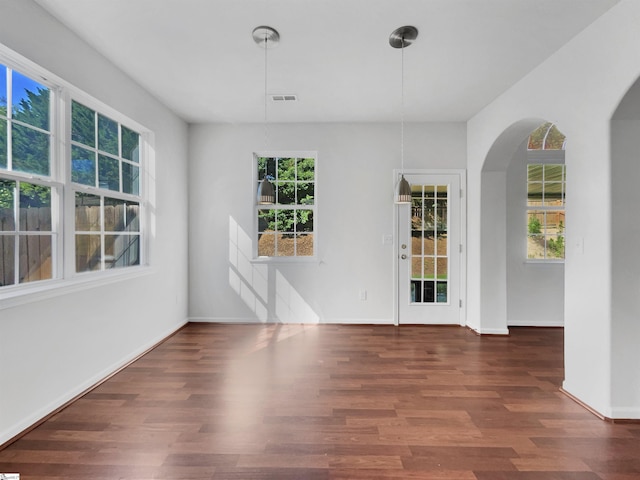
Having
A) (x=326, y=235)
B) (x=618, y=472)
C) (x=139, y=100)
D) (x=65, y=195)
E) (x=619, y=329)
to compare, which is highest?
(x=139, y=100)

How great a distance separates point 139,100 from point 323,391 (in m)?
3.40

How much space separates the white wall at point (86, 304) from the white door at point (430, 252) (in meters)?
3.01

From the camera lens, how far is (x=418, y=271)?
4.88 metres

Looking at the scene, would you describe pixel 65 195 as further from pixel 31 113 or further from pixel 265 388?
pixel 265 388

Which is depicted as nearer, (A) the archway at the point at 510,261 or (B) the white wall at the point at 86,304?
(B) the white wall at the point at 86,304

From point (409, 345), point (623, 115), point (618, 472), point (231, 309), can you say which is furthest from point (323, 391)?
point (623, 115)

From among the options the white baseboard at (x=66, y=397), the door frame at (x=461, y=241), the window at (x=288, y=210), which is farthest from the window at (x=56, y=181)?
the door frame at (x=461, y=241)

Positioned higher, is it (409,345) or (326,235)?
(326,235)

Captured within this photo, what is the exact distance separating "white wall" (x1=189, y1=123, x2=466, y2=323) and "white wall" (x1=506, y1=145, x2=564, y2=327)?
80 centimetres

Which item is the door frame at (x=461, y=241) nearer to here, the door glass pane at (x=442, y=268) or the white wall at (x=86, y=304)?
the door glass pane at (x=442, y=268)

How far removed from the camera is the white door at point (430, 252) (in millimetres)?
4840

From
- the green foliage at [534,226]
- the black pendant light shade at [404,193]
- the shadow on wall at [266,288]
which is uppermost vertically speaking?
the black pendant light shade at [404,193]

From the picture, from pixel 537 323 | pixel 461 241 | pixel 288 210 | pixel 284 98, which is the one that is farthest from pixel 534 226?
pixel 284 98

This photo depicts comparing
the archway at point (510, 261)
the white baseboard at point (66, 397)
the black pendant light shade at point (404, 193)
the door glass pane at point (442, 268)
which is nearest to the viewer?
the white baseboard at point (66, 397)
